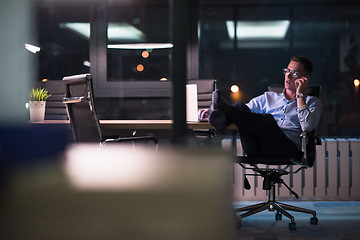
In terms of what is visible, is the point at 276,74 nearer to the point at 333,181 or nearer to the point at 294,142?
the point at 333,181

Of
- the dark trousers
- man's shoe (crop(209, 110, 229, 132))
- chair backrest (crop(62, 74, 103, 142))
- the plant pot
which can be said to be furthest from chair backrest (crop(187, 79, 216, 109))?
the plant pot

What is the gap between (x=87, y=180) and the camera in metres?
0.73

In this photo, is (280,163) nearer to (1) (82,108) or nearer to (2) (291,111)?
(2) (291,111)

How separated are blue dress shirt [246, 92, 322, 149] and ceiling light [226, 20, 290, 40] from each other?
6.04 feet

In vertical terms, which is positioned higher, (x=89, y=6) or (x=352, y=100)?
(x=89, y=6)

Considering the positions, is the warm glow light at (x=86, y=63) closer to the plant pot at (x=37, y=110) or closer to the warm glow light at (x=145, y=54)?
the warm glow light at (x=145, y=54)

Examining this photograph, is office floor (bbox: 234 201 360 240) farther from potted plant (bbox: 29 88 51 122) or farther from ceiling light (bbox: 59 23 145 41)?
ceiling light (bbox: 59 23 145 41)

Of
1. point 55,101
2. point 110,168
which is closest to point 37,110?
point 55,101

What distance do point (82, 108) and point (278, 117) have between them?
60.4 inches

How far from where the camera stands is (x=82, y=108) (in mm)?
3566

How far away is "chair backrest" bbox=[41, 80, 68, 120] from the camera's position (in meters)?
4.68

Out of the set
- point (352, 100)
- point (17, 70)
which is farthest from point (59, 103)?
point (17, 70)

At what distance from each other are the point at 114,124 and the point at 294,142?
1.35 metres

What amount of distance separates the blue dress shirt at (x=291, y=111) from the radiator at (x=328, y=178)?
902 millimetres
